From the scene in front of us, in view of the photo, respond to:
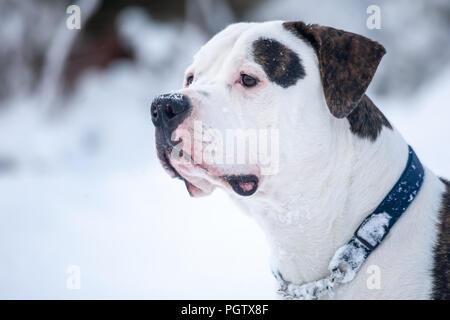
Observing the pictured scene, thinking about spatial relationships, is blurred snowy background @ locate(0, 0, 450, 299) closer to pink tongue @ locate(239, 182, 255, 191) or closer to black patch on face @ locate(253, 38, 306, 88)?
pink tongue @ locate(239, 182, 255, 191)

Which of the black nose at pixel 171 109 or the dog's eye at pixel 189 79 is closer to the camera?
the black nose at pixel 171 109

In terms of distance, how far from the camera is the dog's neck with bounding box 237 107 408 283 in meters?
2.22

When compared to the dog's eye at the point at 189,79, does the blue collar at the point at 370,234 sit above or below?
below

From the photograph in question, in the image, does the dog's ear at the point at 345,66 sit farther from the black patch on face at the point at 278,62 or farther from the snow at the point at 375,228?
the snow at the point at 375,228

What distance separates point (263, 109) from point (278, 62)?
23cm

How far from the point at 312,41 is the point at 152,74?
7.69 metres

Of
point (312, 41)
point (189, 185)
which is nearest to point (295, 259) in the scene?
point (189, 185)

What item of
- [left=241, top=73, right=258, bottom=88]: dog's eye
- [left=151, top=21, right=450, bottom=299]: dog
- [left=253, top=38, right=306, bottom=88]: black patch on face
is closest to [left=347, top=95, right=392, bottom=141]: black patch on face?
[left=151, top=21, right=450, bottom=299]: dog

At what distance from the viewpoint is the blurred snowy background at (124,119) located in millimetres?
5395

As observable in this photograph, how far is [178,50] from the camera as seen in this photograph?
9.90 m

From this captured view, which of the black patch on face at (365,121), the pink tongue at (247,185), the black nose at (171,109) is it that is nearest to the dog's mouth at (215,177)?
the pink tongue at (247,185)

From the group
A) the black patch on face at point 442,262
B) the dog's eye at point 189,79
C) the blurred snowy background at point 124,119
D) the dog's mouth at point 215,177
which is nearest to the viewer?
the black patch on face at point 442,262

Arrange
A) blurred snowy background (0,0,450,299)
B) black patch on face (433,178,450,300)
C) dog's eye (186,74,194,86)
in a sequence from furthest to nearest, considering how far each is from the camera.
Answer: blurred snowy background (0,0,450,299), dog's eye (186,74,194,86), black patch on face (433,178,450,300)

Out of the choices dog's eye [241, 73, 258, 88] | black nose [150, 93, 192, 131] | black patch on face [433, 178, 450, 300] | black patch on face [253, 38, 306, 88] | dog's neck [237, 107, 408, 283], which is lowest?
black patch on face [433, 178, 450, 300]
